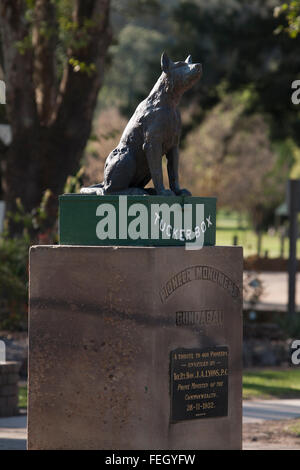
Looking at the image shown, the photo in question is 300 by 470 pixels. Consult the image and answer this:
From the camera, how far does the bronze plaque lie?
22.2 ft

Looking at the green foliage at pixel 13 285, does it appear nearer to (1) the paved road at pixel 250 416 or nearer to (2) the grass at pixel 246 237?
(1) the paved road at pixel 250 416

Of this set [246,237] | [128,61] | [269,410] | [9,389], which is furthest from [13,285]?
[128,61]

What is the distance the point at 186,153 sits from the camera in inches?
2435

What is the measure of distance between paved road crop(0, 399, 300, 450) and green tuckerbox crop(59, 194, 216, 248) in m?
2.59

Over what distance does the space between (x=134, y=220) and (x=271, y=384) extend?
7388 mm

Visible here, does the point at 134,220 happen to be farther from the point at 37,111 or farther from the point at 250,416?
the point at 37,111

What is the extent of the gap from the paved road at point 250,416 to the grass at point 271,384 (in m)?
0.40

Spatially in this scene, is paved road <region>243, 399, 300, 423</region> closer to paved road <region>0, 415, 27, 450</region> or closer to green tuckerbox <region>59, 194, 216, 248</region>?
paved road <region>0, 415, 27, 450</region>

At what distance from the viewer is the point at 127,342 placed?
21.9 ft

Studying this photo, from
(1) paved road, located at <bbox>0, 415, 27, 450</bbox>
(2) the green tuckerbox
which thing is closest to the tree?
(1) paved road, located at <bbox>0, 415, 27, 450</bbox>

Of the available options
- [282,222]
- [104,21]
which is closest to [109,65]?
[104,21]

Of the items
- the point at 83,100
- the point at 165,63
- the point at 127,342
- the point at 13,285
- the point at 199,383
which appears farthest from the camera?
the point at 83,100

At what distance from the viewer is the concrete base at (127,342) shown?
21.8 feet

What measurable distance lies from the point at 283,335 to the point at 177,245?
1050 centimetres
